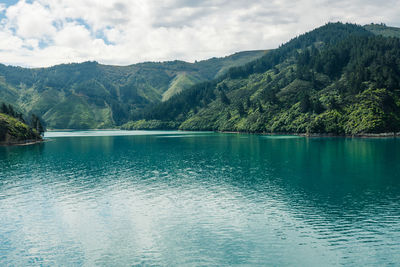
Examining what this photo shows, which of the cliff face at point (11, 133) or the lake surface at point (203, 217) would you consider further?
the cliff face at point (11, 133)

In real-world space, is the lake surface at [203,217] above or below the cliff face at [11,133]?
below

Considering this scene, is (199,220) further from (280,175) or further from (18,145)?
(18,145)

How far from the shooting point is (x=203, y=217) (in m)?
47.6

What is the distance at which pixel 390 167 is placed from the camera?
87688 mm

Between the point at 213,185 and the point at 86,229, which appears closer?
the point at 86,229

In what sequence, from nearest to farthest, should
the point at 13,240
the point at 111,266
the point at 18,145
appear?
the point at 111,266 < the point at 13,240 < the point at 18,145

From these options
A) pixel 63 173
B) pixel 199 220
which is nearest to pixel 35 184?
pixel 63 173

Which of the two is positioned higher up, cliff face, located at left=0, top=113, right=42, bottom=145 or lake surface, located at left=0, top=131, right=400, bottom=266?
cliff face, located at left=0, top=113, right=42, bottom=145

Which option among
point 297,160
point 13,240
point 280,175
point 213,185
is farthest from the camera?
point 297,160

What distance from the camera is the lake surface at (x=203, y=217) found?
3491 centimetres

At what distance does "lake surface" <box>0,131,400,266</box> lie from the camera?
34.9 meters

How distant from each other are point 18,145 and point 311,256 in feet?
610

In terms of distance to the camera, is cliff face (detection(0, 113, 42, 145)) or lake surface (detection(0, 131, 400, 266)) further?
cliff face (detection(0, 113, 42, 145))

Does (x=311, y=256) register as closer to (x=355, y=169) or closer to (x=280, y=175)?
(x=280, y=175)
